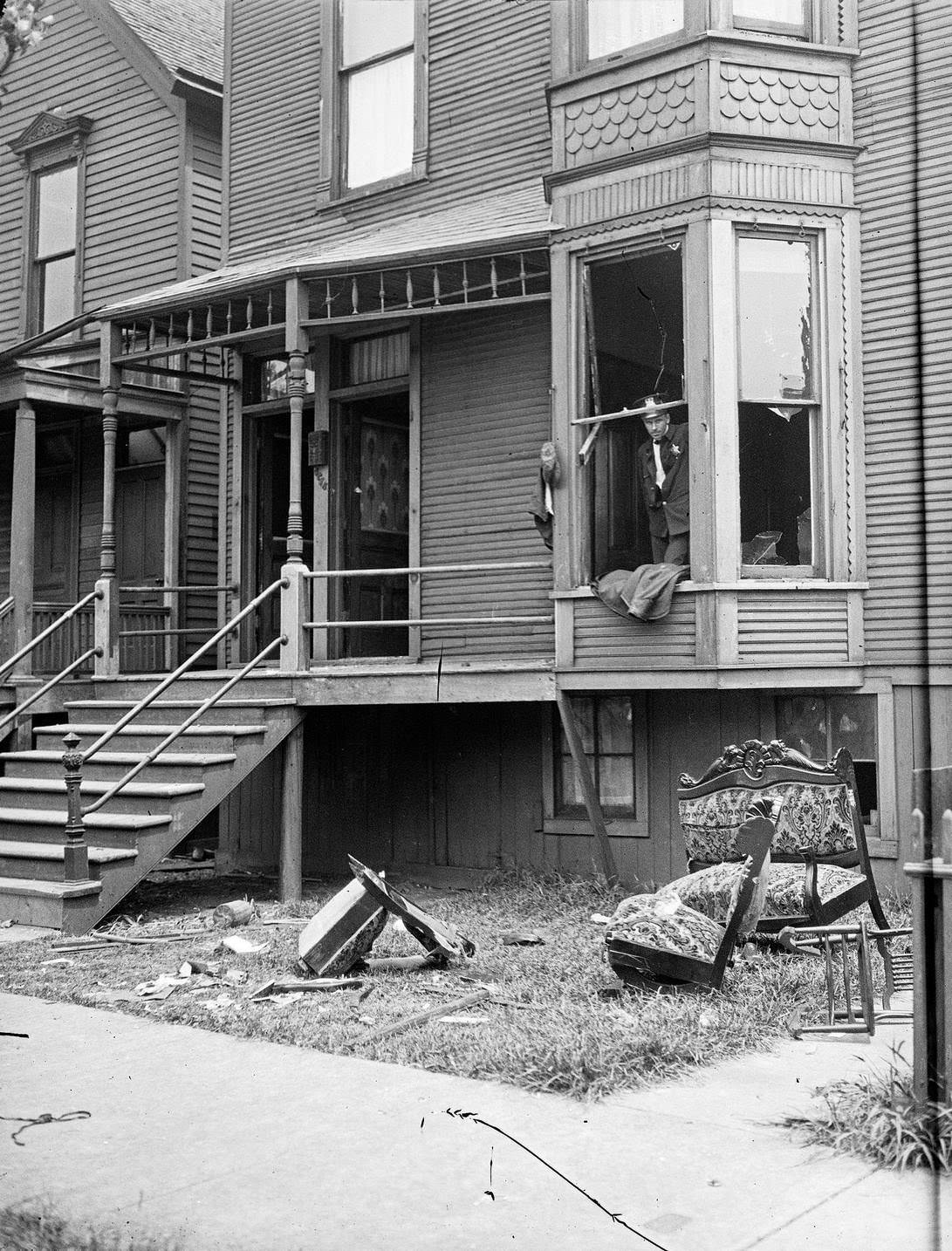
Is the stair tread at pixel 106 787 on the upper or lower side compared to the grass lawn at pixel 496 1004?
upper

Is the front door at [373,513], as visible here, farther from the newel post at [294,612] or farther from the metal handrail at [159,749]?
the metal handrail at [159,749]

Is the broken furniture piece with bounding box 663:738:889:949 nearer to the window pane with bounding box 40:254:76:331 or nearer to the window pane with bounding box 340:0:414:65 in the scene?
the window pane with bounding box 340:0:414:65

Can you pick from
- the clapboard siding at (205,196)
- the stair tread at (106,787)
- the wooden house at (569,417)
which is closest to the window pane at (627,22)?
the wooden house at (569,417)

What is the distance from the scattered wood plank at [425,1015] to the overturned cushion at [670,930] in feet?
2.49

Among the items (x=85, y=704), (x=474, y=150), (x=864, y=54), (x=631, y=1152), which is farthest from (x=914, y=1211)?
(x=474, y=150)

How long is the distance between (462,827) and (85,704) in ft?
11.8

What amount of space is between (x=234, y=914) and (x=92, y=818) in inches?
53.2

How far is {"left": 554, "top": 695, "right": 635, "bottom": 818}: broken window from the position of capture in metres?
11.2

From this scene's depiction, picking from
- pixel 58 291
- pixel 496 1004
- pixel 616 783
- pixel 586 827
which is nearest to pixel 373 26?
pixel 58 291

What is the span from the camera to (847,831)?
8.14 meters

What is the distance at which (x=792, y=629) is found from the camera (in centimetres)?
972

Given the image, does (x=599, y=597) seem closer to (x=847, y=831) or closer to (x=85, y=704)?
(x=847, y=831)

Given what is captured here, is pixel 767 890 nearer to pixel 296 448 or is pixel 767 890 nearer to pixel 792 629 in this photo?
pixel 792 629

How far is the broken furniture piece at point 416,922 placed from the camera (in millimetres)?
7668
